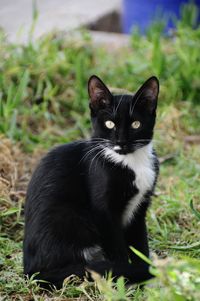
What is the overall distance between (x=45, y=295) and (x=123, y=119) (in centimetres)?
86

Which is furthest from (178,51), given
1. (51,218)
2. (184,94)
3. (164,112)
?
(51,218)

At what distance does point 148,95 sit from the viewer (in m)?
2.83

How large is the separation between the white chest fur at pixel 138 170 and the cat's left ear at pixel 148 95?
0.65 feet

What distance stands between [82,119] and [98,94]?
5.83 feet

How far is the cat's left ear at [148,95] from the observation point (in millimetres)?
2793

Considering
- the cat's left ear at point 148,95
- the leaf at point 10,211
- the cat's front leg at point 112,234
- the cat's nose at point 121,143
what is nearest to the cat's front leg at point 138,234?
the cat's front leg at point 112,234

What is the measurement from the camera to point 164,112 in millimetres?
4363

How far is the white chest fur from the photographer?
2811mm

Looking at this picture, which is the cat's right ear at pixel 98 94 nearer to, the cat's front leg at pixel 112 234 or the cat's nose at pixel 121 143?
the cat's nose at pixel 121 143

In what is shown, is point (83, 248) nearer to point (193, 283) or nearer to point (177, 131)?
point (193, 283)

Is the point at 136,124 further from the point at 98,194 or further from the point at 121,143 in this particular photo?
the point at 98,194

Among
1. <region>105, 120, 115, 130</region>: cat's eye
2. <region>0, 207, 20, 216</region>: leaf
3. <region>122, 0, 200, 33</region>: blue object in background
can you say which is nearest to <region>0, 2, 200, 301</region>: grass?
<region>0, 207, 20, 216</region>: leaf

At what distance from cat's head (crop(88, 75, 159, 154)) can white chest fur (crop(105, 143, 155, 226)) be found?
44 millimetres

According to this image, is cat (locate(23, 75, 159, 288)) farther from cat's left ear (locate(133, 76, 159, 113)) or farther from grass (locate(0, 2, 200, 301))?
grass (locate(0, 2, 200, 301))
